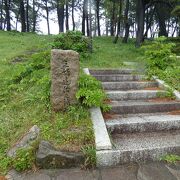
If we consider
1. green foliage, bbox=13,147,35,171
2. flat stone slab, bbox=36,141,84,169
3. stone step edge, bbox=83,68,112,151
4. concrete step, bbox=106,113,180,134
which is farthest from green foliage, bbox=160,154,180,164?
green foliage, bbox=13,147,35,171

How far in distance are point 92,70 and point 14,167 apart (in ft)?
12.2

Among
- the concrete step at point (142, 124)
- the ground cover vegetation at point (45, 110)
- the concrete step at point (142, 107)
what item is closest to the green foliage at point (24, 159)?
the ground cover vegetation at point (45, 110)

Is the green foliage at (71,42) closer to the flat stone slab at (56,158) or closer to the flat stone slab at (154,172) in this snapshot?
the flat stone slab at (56,158)

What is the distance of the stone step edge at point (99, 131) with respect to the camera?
3.38 metres

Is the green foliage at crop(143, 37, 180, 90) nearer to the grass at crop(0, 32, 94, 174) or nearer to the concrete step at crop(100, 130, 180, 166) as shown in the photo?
the concrete step at crop(100, 130, 180, 166)

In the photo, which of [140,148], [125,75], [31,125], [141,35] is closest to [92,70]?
[125,75]

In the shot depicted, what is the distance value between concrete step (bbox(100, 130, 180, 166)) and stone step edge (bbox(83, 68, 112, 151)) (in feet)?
0.37

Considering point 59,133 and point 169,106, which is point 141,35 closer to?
point 169,106

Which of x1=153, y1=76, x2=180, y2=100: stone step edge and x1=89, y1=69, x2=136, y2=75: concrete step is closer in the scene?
x1=153, y1=76, x2=180, y2=100: stone step edge

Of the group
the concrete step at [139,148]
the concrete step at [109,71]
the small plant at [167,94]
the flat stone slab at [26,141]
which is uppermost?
the concrete step at [109,71]

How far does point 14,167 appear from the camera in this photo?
3188mm

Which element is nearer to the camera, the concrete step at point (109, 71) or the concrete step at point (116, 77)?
the concrete step at point (116, 77)

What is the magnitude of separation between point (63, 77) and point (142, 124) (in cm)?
161

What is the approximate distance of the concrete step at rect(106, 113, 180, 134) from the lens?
398cm
